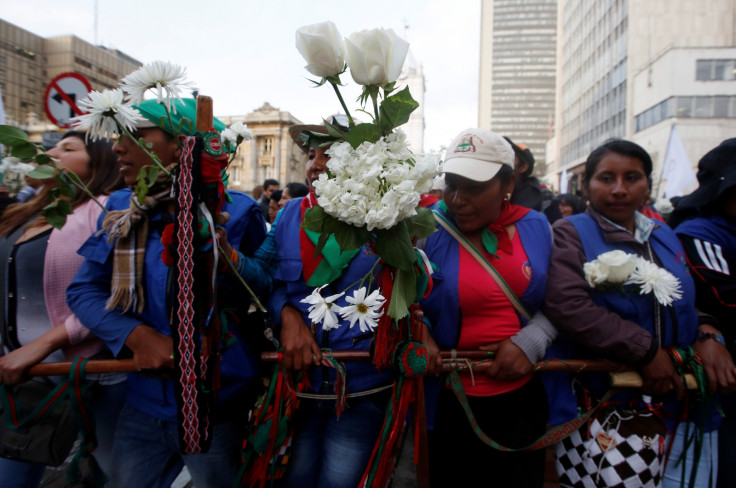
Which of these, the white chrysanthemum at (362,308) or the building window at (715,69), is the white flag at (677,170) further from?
the building window at (715,69)

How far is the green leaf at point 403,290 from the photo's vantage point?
1473 millimetres

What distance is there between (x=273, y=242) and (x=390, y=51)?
108 cm

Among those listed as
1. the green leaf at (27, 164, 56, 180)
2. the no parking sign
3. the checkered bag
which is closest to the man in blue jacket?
the green leaf at (27, 164, 56, 180)

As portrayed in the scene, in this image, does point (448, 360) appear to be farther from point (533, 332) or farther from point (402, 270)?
point (402, 270)

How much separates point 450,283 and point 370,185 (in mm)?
831

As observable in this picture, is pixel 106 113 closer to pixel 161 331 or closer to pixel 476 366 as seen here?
pixel 161 331

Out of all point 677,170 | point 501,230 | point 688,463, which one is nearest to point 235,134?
point 501,230

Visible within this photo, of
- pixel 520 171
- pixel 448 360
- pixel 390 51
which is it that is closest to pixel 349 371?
pixel 448 360

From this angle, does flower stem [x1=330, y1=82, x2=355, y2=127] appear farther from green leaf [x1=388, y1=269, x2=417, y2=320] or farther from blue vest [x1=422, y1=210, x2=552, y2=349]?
blue vest [x1=422, y1=210, x2=552, y2=349]

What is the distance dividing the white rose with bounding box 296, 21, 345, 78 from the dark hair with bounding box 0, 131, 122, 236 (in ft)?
5.16

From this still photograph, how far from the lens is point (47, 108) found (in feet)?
14.4

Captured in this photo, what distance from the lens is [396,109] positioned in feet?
4.40

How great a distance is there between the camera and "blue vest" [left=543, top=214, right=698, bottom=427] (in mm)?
1942

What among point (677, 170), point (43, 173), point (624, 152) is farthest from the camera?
point (677, 170)
